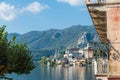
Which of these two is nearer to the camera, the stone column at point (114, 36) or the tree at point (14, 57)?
the stone column at point (114, 36)

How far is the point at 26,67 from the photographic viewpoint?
167 feet

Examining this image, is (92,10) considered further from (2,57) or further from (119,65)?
(2,57)

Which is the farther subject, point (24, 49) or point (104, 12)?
point (24, 49)

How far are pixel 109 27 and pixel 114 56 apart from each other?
5.48 ft

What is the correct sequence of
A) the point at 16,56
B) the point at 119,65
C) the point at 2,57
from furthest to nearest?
the point at 16,56 → the point at 2,57 → the point at 119,65

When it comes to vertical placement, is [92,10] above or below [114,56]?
above

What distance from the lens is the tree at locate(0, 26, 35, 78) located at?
47656 mm

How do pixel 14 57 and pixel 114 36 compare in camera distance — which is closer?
pixel 114 36

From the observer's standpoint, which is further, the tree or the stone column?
the tree

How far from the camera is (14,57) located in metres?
50.2

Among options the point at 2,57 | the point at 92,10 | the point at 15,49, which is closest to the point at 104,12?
the point at 92,10

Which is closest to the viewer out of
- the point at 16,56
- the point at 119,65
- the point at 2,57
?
the point at 119,65

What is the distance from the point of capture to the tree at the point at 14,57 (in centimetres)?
4766

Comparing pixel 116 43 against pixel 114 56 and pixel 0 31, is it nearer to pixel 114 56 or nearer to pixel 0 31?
pixel 114 56
